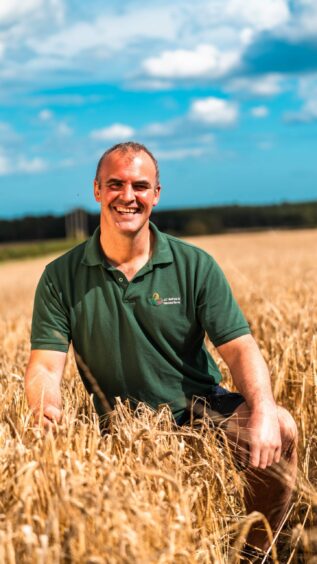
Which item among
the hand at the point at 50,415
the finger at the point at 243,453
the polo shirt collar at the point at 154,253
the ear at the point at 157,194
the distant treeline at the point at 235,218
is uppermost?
the ear at the point at 157,194

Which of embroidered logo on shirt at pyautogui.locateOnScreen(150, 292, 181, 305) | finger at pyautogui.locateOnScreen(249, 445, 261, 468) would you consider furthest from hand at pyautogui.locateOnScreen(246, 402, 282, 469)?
embroidered logo on shirt at pyautogui.locateOnScreen(150, 292, 181, 305)

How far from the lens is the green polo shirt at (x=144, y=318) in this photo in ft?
10.8

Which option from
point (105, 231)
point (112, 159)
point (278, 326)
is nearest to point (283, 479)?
point (105, 231)

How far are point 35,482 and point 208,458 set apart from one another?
85cm

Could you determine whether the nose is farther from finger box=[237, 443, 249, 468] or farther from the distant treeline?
the distant treeline

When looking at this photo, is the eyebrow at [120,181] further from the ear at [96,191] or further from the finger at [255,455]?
the finger at [255,455]

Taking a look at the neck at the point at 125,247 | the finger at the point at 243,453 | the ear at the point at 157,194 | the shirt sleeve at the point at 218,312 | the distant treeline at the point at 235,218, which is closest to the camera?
the finger at the point at 243,453

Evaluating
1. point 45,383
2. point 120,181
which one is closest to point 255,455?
point 45,383

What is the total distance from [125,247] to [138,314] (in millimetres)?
319

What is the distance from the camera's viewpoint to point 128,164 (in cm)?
328

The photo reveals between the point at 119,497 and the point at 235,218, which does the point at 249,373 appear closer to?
the point at 119,497

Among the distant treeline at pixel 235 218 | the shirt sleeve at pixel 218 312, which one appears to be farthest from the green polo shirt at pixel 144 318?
the distant treeline at pixel 235 218

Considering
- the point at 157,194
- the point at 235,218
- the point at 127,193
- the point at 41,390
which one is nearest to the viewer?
the point at 41,390

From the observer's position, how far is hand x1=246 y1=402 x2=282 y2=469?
295 centimetres
